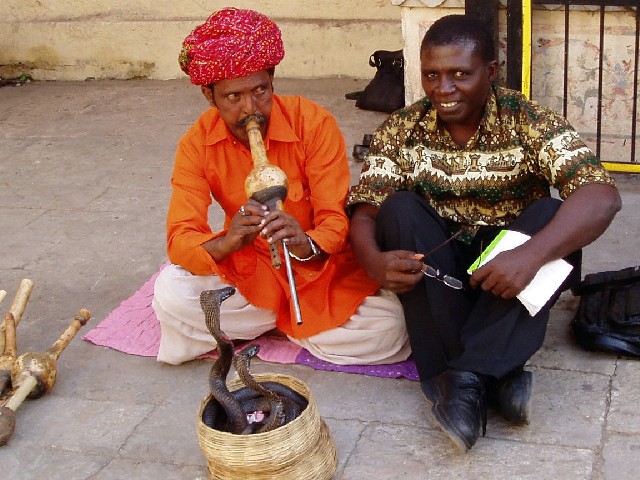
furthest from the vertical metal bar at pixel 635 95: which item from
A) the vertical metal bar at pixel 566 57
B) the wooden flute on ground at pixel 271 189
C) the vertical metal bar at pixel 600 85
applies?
the wooden flute on ground at pixel 271 189

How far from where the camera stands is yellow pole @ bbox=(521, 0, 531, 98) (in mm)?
4812

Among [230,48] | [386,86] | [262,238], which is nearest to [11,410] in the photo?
[262,238]

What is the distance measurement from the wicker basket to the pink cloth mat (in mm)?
639

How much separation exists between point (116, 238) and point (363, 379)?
1.83 metres

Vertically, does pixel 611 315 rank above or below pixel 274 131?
below

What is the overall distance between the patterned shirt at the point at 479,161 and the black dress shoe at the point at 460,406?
1.69ft

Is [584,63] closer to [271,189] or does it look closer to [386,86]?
[386,86]

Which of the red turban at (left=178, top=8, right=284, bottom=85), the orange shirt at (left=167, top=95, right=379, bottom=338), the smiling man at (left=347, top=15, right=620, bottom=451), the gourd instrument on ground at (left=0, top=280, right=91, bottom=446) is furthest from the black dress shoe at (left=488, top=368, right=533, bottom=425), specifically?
the gourd instrument on ground at (left=0, top=280, right=91, bottom=446)

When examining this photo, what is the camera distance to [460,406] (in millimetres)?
2922

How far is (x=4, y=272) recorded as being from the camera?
15.0 feet

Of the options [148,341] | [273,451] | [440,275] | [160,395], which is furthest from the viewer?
[148,341]

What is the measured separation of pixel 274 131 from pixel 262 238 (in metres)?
0.37

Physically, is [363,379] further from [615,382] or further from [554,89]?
[554,89]

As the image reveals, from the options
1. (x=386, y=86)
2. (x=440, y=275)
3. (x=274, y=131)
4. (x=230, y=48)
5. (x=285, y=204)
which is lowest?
(x=386, y=86)
